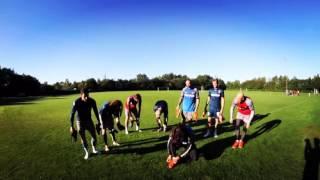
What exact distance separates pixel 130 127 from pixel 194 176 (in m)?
9.99

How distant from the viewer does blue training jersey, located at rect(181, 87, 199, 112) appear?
14.8 m

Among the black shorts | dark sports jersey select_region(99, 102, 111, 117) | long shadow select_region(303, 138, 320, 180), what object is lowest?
long shadow select_region(303, 138, 320, 180)

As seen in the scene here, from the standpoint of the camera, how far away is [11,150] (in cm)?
1284

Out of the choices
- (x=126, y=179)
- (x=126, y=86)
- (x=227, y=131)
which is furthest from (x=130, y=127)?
(x=126, y=86)

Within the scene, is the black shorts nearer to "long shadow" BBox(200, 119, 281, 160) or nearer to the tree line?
"long shadow" BBox(200, 119, 281, 160)

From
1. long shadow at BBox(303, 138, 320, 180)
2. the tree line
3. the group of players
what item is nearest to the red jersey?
the group of players

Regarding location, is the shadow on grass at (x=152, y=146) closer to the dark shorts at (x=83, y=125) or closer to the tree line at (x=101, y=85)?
the dark shorts at (x=83, y=125)

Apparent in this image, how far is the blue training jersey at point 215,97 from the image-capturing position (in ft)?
46.6

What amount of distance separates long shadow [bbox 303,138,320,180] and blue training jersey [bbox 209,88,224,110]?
4.06 m

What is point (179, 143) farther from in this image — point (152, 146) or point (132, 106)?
point (132, 106)

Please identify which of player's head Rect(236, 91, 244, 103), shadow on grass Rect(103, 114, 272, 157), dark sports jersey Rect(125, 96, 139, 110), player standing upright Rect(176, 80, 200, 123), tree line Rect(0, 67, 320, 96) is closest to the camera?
shadow on grass Rect(103, 114, 272, 157)

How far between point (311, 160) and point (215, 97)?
4.90 m

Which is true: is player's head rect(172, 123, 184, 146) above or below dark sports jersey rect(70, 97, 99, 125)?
below

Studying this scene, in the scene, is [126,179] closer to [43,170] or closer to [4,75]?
[43,170]
